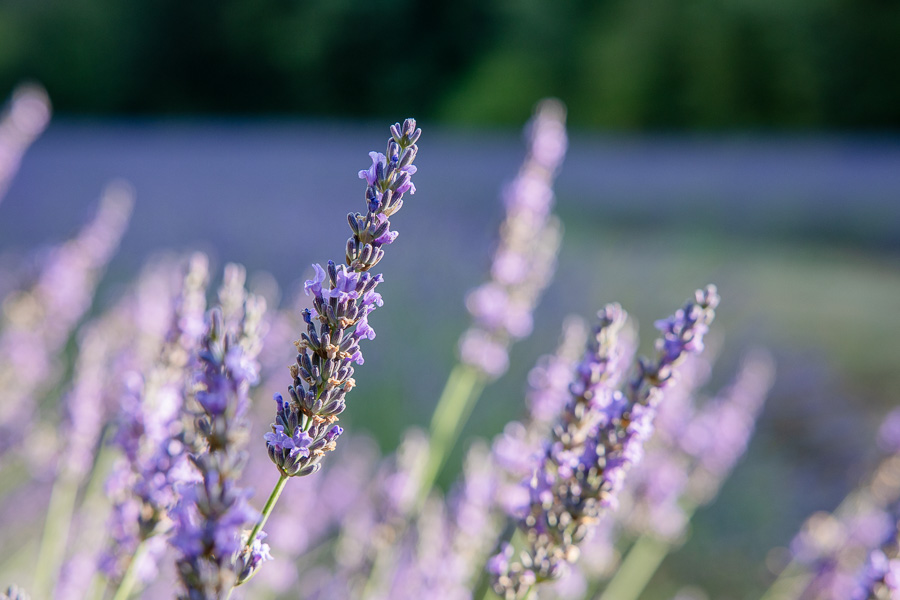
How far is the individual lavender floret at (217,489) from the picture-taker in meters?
0.67

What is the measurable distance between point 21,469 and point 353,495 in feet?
4.17

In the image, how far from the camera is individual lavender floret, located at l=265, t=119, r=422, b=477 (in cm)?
83

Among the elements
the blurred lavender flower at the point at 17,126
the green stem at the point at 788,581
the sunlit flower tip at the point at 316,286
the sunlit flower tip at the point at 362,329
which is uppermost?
the blurred lavender flower at the point at 17,126

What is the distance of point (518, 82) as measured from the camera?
15344 millimetres

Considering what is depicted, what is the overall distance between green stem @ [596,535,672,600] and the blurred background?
0.27m

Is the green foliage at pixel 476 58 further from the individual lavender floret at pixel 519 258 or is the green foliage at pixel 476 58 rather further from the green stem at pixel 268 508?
the green stem at pixel 268 508

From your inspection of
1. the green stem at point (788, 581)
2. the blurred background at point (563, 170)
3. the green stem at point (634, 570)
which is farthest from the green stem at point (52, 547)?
the green stem at point (788, 581)

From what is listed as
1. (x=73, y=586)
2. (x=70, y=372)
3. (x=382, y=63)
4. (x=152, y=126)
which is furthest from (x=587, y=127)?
(x=73, y=586)

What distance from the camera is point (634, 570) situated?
2832 mm

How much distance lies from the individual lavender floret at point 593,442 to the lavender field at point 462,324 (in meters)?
0.01

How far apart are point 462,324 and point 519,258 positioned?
353 centimetres

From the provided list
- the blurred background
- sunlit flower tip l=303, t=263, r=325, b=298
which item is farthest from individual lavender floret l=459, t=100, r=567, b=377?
sunlit flower tip l=303, t=263, r=325, b=298

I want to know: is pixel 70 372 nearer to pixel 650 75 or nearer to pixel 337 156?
pixel 337 156

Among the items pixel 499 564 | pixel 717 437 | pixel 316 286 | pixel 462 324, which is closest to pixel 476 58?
pixel 462 324
